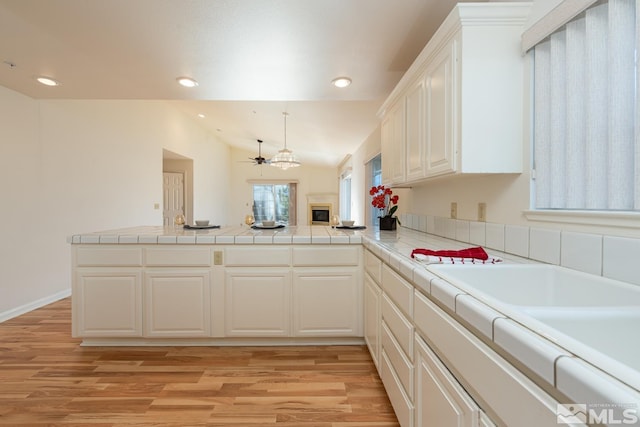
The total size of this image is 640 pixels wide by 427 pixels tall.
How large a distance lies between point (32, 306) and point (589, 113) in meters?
4.88

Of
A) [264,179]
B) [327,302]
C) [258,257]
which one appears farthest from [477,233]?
[264,179]

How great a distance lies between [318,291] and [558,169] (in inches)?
67.2

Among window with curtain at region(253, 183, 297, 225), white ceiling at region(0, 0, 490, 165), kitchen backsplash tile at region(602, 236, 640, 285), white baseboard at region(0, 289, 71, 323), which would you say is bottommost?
white baseboard at region(0, 289, 71, 323)

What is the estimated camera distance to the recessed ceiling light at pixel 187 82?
2.73 meters

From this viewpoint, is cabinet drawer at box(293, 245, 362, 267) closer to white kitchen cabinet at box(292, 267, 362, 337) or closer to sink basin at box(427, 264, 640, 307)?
white kitchen cabinet at box(292, 267, 362, 337)

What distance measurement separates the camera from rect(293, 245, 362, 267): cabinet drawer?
237 cm

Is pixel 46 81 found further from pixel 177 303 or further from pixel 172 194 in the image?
pixel 172 194

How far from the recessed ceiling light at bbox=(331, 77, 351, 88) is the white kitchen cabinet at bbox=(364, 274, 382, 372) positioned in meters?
1.72

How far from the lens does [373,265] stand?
2.04 meters

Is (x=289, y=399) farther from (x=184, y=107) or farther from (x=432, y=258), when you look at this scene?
(x=184, y=107)

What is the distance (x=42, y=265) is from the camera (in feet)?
11.4

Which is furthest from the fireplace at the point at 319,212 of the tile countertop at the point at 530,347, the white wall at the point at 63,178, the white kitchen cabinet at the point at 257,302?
the tile countertop at the point at 530,347

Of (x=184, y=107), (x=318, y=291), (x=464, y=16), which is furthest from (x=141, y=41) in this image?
(x=184, y=107)

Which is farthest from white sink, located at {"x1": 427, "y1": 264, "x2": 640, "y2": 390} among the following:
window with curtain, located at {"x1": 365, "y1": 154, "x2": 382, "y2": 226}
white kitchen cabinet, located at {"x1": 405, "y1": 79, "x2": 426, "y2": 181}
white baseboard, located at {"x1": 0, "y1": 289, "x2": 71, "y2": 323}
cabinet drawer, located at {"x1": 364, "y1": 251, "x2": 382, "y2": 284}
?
white baseboard, located at {"x1": 0, "y1": 289, "x2": 71, "y2": 323}
